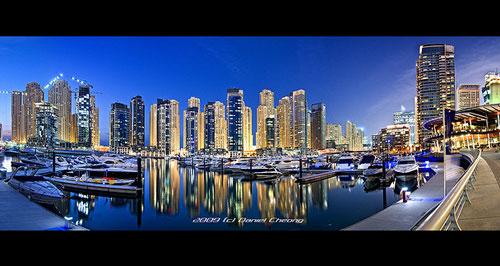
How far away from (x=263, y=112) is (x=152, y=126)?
172 centimetres

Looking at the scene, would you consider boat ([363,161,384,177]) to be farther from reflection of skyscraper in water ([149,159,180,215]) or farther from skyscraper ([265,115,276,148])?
reflection of skyscraper in water ([149,159,180,215])

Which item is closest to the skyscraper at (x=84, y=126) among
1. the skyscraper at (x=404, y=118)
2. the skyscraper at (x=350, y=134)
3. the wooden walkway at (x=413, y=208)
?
the skyscraper at (x=350, y=134)

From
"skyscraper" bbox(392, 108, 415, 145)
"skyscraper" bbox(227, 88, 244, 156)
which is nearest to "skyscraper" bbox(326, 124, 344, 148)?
"skyscraper" bbox(392, 108, 415, 145)

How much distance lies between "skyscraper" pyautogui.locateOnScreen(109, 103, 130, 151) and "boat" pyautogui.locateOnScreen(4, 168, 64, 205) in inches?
49.1

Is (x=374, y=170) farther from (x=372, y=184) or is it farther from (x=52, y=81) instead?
(x=52, y=81)

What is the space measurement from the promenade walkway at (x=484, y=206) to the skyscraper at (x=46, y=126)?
17.0 feet

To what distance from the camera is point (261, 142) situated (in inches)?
177
